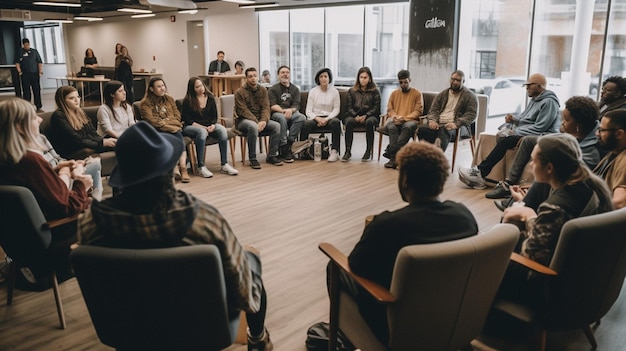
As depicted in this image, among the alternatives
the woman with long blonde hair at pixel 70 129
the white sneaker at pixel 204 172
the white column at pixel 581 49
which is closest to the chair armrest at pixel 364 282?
the woman with long blonde hair at pixel 70 129

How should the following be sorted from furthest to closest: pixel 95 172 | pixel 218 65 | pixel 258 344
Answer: pixel 218 65 < pixel 95 172 < pixel 258 344

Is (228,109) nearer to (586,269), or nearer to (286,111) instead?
(286,111)

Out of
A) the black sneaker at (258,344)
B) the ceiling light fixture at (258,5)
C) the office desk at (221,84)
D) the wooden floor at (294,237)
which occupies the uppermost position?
the ceiling light fixture at (258,5)

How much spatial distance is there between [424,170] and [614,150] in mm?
1777

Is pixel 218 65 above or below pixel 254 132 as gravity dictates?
above

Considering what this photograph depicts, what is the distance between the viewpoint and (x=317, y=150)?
6965 mm

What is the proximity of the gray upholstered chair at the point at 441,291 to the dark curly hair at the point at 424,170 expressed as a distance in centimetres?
23

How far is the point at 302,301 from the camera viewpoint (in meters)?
3.01

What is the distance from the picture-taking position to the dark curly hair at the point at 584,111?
3729 mm

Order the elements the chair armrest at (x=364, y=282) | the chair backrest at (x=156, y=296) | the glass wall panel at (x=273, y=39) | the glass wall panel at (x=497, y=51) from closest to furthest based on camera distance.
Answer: the chair backrest at (x=156, y=296), the chair armrest at (x=364, y=282), the glass wall panel at (x=497, y=51), the glass wall panel at (x=273, y=39)

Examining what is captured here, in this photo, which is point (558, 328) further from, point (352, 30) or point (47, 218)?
point (352, 30)

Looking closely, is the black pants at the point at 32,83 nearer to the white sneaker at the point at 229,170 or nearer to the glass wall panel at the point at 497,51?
the white sneaker at the point at 229,170

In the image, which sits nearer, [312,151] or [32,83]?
[312,151]

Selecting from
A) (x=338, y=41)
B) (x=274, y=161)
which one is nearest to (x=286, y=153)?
(x=274, y=161)
